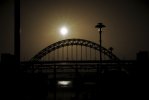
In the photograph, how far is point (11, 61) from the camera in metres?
8.79

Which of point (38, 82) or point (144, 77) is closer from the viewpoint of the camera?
point (144, 77)

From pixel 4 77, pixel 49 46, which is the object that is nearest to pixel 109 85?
pixel 4 77

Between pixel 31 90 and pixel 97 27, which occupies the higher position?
pixel 97 27

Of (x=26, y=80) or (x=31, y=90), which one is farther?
(x=31, y=90)

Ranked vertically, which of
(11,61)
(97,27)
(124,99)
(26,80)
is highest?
(97,27)

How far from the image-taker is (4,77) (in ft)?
27.7

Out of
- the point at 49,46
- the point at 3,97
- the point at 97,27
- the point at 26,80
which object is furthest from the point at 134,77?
the point at 49,46

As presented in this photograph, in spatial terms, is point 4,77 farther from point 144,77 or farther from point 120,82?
point 144,77

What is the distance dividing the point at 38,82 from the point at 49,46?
153ft

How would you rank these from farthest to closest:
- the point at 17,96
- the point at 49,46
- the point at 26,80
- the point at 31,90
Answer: the point at 49,46
the point at 31,90
the point at 26,80
the point at 17,96

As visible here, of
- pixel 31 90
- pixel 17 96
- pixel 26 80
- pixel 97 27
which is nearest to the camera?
pixel 17 96

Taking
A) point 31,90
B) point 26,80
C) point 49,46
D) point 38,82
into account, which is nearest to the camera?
point 26,80

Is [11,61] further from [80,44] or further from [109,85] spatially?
[80,44]

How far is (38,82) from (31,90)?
36.0 inches
